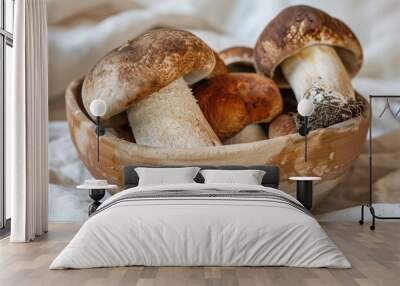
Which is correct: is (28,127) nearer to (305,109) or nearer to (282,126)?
(282,126)

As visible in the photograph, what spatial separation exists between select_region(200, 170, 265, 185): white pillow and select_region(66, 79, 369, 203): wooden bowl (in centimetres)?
23

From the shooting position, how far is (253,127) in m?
6.05

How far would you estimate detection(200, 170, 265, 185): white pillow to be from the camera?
216 inches

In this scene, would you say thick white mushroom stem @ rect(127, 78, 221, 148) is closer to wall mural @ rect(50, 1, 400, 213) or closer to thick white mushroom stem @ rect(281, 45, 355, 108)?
wall mural @ rect(50, 1, 400, 213)

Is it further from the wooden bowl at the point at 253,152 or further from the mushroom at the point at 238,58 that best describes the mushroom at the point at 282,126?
the mushroom at the point at 238,58

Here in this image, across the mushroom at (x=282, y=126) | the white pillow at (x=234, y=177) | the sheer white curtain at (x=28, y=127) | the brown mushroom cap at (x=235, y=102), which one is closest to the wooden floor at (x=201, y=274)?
the sheer white curtain at (x=28, y=127)

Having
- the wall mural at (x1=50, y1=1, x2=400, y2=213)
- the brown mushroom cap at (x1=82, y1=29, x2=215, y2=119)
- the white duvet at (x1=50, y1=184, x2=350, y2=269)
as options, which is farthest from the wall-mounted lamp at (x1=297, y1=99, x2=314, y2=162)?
the white duvet at (x1=50, y1=184, x2=350, y2=269)

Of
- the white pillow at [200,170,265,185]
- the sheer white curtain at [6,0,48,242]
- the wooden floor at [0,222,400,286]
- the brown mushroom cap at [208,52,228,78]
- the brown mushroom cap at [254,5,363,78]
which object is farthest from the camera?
the brown mushroom cap at [208,52,228,78]

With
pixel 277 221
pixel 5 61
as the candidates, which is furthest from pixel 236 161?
pixel 5 61

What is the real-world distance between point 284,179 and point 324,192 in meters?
0.59

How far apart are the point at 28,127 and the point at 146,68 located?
3.83 feet

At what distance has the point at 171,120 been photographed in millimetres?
5824

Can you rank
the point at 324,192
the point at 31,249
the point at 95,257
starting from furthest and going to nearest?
1. the point at 324,192
2. the point at 31,249
3. the point at 95,257

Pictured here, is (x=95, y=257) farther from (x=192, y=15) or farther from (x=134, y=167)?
(x=192, y=15)
